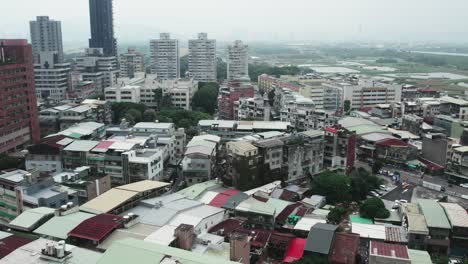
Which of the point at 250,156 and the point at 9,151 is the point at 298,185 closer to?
the point at 250,156

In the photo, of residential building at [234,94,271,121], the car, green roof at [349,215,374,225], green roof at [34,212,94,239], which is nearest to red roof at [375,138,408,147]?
the car

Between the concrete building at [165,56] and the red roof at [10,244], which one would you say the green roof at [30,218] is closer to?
the red roof at [10,244]

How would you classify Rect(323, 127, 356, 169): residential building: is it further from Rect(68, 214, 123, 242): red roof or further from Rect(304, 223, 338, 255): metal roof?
Rect(68, 214, 123, 242): red roof

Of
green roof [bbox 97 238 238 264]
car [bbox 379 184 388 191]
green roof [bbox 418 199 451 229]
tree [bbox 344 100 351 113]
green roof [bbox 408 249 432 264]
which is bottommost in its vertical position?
car [bbox 379 184 388 191]

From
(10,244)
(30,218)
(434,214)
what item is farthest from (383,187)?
(10,244)

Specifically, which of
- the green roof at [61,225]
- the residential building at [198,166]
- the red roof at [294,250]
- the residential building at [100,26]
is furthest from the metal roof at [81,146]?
the residential building at [100,26]

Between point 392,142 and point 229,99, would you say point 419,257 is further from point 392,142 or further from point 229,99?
point 229,99

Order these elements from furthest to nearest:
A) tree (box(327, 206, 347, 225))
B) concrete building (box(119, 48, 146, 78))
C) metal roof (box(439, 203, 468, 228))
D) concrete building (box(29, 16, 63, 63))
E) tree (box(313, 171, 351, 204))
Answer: concrete building (box(29, 16, 63, 63)) → concrete building (box(119, 48, 146, 78)) → tree (box(313, 171, 351, 204)) → tree (box(327, 206, 347, 225)) → metal roof (box(439, 203, 468, 228))
